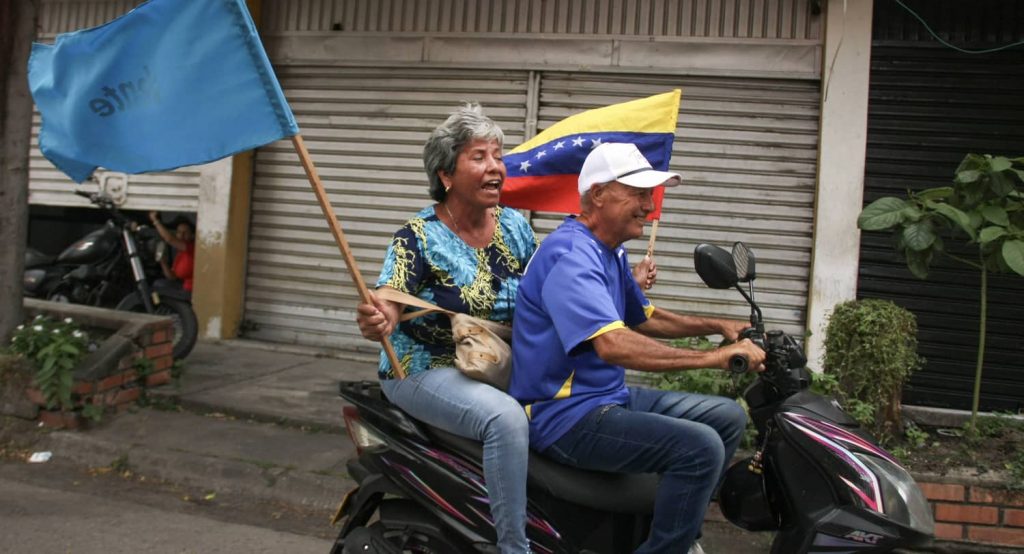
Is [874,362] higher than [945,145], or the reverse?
[945,145]

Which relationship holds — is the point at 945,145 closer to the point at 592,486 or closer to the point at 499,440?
the point at 592,486

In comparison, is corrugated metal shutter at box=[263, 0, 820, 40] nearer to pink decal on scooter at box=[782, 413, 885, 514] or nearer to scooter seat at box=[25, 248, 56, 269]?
scooter seat at box=[25, 248, 56, 269]

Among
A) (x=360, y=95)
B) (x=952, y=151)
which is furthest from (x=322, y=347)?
(x=952, y=151)

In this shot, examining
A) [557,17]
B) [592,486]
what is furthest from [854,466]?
[557,17]

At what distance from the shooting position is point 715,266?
2.46 meters

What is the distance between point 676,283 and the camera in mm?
7008

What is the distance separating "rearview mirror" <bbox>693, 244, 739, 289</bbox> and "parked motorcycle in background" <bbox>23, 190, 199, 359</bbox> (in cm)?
531

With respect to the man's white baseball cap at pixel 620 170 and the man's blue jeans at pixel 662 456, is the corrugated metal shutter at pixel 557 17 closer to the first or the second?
the man's white baseball cap at pixel 620 170

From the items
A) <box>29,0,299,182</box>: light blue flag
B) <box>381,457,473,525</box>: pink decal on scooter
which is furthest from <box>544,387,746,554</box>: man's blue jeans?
<box>29,0,299,182</box>: light blue flag

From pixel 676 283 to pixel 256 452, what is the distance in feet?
11.9

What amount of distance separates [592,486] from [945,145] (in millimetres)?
5240

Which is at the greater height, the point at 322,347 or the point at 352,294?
the point at 352,294

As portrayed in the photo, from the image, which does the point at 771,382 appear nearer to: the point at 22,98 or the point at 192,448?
the point at 192,448

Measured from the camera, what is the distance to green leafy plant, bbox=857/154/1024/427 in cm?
414
